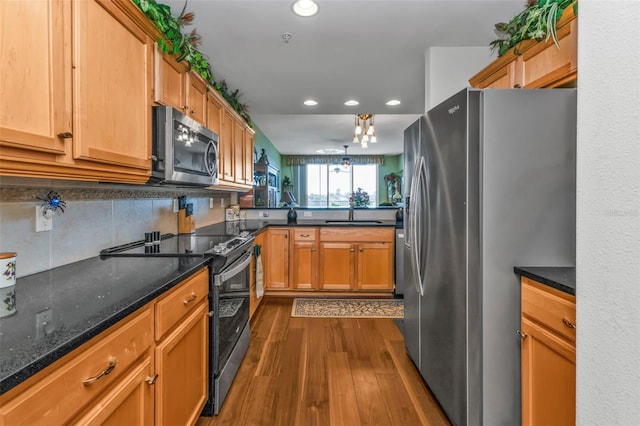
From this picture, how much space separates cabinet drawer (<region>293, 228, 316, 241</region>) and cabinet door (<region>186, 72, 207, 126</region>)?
6.11 feet

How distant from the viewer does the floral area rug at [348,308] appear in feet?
11.2

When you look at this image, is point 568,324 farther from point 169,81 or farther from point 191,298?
point 169,81

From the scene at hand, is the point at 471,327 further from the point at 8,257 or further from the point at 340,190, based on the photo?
the point at 340,190

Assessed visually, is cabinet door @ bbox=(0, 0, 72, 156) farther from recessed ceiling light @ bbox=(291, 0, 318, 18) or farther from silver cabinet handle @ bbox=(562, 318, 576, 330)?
silver cabinet handle @ bbox=(562, 318, 576, 330)

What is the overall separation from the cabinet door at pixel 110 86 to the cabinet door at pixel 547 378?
6.20 feet

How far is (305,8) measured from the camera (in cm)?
196

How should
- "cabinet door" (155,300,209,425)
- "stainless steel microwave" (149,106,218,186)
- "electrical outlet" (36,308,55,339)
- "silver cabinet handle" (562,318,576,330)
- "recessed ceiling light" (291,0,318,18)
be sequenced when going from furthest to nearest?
"recessed ceiling light" (291,0,318,18), "stainless steel microwave" (149,106,218,186), "cabinet door" (155,300,209,425), "silver cabinet handle" (562,318,576,330), "electrical outlet" (36,308,55,339)

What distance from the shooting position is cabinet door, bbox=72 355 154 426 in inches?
35.1

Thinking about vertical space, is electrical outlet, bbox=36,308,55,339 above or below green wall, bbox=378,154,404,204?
below

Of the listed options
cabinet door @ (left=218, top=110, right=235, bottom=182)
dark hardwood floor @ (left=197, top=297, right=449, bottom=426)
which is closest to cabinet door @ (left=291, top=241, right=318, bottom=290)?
dark hardwood floor @ (left=197, top=297, right=449, bottom=426)

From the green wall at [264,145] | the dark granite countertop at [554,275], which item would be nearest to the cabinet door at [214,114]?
the dark granite countertop at [554,275]

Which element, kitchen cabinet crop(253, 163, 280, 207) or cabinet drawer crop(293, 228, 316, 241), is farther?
kitchen cabinet crop(253, 163, 280, 207)

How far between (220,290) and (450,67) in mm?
2302

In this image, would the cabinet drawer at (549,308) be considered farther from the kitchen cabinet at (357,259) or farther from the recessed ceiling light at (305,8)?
the kitchen cabinet at (357,259)
